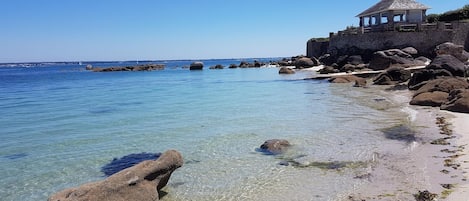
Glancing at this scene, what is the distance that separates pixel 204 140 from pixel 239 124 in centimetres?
276

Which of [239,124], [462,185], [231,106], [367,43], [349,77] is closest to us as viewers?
[462,185]

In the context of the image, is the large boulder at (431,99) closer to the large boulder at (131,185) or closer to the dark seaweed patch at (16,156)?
the large boulder at (131,185)

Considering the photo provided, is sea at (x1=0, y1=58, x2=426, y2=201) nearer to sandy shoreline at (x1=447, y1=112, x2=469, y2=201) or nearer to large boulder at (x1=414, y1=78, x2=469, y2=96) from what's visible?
sandy shoreline at (x1=447, y1=112, x2=469, y2=201)

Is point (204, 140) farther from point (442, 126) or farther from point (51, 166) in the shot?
point (442, 126)

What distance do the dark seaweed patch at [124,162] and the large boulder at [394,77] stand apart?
66.3ft

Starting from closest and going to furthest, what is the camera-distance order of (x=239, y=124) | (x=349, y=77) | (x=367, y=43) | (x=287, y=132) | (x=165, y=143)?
(x=165, y=143), (x=287, y=132), (x=239, y=124), (x=349, y=77), (x=367, y=43)

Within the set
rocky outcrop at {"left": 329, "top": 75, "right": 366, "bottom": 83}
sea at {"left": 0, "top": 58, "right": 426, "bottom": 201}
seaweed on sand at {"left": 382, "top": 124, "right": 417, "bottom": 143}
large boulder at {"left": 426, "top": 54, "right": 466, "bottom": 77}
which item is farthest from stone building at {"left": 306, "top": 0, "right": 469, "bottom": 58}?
seaweed on sand at {"left": 382, "top": 124, "right": 417, "bottom": 143}

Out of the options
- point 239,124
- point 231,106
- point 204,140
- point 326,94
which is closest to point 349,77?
point 326,94

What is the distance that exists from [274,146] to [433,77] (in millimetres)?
13996

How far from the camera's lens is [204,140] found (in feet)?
39.2

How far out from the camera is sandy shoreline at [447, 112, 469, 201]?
6.59 metres

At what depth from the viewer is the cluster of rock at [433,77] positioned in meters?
15.6

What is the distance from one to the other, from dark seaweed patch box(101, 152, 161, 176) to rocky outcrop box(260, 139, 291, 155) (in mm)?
2773

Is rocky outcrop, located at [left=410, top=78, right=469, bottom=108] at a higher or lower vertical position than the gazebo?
lower
